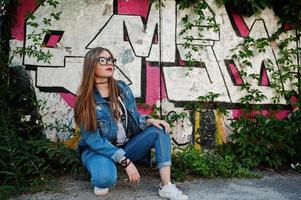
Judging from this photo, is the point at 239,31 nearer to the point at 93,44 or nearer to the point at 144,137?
the point at 93,44

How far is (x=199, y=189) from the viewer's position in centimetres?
388

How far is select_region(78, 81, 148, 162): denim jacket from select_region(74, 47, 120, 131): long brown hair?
59mm

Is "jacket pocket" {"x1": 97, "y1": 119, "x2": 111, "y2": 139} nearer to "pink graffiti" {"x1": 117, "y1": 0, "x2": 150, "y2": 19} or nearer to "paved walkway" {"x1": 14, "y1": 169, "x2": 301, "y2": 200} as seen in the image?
"paved walkway" {"x1": 14, "y1": 169, "x2": 301, "y2": 200}

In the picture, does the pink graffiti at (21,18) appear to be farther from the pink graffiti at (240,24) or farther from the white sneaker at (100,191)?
the pink graffiti at (240,24)

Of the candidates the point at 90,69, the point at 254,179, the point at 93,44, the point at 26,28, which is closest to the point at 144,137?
the point at 90,69

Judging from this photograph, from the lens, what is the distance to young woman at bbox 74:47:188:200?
3436 mm

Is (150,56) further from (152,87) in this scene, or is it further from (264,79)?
(264,79)

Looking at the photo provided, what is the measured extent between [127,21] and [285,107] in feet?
8.13

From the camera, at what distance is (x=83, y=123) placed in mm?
3484

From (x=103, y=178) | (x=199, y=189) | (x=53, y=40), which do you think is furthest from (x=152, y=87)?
(x=103, y=178)

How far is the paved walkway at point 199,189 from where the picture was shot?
363 centimetres

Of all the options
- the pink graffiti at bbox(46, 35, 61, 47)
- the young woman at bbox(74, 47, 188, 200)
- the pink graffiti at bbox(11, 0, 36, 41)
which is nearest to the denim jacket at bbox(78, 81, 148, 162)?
the young woman at bbox(74, 47, 188, 200)

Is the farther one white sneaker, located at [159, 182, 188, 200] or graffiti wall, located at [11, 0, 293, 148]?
graffiti wall, located at [11, 0, 293, 148]

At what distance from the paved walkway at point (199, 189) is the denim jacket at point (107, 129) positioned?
41 centimetres
